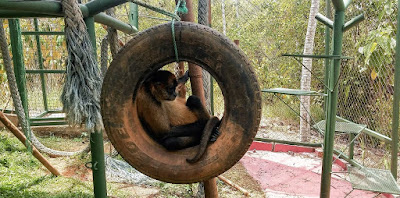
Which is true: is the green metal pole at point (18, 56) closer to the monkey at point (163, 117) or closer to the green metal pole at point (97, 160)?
the green metal pole at point (97, 160)

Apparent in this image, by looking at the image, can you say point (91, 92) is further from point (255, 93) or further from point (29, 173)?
point (29, 173)

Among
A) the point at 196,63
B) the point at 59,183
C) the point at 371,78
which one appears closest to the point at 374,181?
the point at 371,78

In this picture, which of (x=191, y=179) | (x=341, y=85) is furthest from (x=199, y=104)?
(x=341, y=85)

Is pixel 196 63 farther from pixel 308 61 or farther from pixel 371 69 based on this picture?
pixel 308 61

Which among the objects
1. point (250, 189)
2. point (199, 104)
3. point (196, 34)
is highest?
point (196, 34)

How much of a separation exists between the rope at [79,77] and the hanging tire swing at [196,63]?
0.37 ft

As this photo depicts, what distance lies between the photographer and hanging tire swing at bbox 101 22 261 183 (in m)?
1.54

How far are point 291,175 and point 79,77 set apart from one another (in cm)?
404

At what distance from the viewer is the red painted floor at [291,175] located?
439 centimetres

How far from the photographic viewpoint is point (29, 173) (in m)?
4.05

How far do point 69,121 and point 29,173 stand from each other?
9.54 ft

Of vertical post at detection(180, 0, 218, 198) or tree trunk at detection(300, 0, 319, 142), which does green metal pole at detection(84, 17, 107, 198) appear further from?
tree trunk at detection(300, 0, 319, 142)

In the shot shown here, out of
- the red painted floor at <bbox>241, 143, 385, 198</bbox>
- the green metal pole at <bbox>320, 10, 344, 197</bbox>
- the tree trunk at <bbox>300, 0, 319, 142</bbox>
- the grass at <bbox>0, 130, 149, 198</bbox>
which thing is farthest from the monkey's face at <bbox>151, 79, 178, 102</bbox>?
the tree trunk at <bbox>300, 0, 319, 142</bbox>

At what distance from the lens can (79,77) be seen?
5.57 feet
